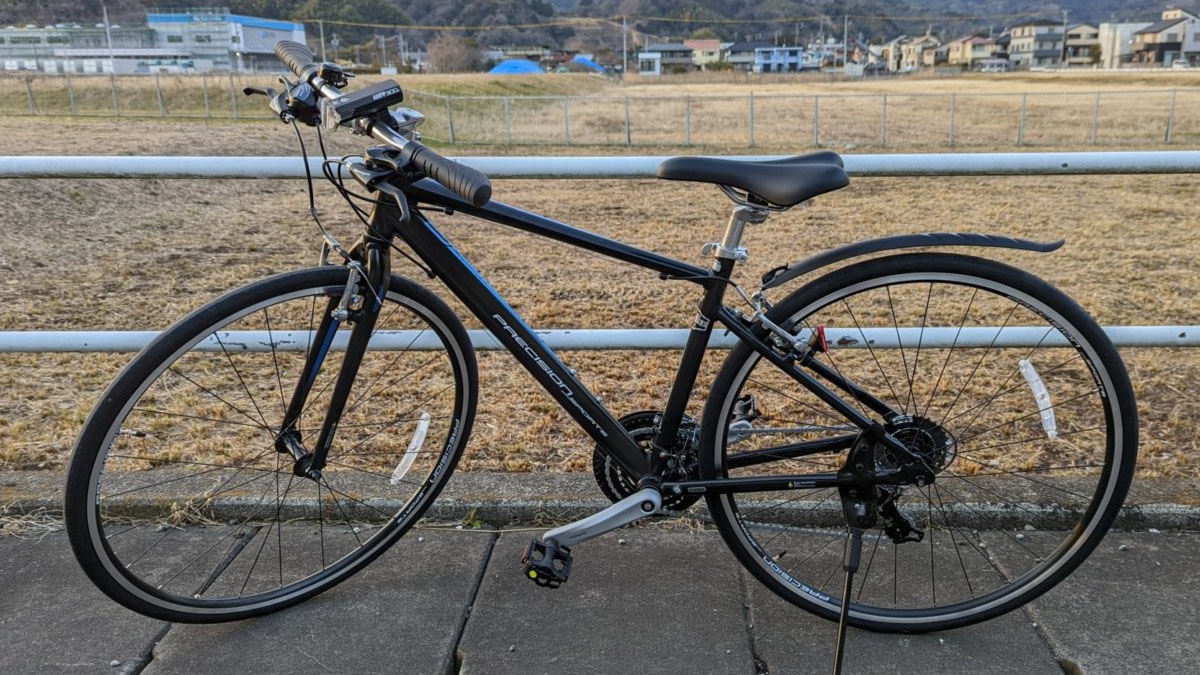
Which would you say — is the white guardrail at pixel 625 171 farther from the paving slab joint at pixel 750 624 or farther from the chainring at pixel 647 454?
the paving slab joint at pixel 750 624

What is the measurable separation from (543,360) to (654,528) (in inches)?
29.2

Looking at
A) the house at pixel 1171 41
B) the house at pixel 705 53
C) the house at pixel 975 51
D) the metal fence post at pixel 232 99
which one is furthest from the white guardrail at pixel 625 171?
the house at pixel 975 51

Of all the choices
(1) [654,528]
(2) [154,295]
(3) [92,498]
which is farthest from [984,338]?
(2) [154,295]

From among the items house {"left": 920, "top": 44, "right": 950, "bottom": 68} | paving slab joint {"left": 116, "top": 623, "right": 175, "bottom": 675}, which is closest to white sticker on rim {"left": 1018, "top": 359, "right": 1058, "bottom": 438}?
paving slab joint {"left": 116, "top": 623, "right": 175, "bottom": 675}

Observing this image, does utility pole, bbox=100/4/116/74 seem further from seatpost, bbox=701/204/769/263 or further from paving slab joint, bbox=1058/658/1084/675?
paving slab joint, bbox=1058/658/1084/675

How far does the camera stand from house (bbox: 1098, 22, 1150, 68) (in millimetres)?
100562

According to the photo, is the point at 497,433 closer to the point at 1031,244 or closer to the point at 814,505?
the point at 814,505

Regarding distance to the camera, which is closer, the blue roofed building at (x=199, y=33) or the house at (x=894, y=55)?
the blue roofed building at (x=199, y=33)

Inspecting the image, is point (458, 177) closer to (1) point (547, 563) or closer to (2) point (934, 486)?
(1) point (547, 563)

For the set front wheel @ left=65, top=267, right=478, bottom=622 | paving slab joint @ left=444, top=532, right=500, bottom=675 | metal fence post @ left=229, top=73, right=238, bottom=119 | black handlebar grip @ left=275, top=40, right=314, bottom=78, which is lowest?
paving slab joint @ left=444, top=532, right=500, bottom=675

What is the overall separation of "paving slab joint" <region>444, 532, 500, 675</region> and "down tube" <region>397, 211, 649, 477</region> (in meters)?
0.54

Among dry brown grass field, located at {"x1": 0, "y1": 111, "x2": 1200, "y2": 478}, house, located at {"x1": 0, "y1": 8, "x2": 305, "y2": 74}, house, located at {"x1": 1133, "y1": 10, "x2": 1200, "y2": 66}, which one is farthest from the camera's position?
house, located at {"x1": 1133, "y1": 10, "x2": 1200, "y2": 66}

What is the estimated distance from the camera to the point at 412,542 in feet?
8.15

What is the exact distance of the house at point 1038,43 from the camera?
125 meters
